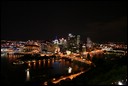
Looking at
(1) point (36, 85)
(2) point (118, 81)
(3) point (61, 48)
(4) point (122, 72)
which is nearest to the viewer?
(2) point (118, 81)

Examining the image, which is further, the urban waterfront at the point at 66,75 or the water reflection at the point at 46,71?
the water reflection at the point at 46,71

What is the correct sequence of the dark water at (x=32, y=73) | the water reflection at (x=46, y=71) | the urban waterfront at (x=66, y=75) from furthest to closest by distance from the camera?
the water reflection at (x=46, y=71), the dark water at (x=32, y=73), the urban waterfront at (x=66, y=75)

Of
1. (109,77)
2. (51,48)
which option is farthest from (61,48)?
(109,77)

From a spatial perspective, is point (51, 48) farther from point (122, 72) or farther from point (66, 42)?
point (122, 72)

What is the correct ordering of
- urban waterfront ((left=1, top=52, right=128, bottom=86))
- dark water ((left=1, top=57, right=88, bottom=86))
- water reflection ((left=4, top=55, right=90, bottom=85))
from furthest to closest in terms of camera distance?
water reflection ((left=4, top=55, right=90, bottom=85))
dark water ((left=1, top=57, right=88, bottom=86))
urban waterfront ((left=1, top=52, right=128, bottom=86))

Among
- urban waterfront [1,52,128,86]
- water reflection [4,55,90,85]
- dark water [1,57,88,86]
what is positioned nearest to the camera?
urban waterfront [1,52,128,86]

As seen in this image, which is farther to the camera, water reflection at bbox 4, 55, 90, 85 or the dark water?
water reflection at bbox 4, 55, 90, 85

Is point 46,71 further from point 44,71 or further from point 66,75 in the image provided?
point 66,75

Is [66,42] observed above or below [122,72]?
above

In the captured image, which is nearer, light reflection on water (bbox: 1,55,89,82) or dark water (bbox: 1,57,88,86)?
dark water (bbox: 1,57,88,86)

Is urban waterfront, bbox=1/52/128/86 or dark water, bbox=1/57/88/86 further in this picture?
dark water, bbox=1/57/88/86

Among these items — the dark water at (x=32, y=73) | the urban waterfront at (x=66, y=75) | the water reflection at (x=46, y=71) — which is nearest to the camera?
the urban waterfront at (x=66, y=75)
